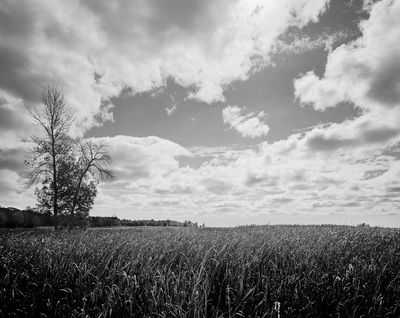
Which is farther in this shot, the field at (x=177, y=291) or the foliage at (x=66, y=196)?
the foliage at (x=66, y=196)

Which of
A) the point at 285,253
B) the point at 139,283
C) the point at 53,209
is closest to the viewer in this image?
the point at 139,283

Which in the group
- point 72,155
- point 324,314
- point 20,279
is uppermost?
point 72,155

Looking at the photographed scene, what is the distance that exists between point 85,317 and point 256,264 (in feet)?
12.8

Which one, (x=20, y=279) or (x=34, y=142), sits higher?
(x=34, y=142)

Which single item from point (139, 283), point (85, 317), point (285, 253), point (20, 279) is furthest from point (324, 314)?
point (20, 279)

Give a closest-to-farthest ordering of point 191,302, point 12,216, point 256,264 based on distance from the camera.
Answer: point 191,302 < point 256,264 < point 12,216

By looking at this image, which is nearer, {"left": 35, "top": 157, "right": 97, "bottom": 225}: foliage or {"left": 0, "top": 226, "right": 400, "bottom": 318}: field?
{"left": 0, "top": 226, "right": 400, "bottom": 318}: field

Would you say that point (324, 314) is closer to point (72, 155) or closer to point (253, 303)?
point (253, 303)

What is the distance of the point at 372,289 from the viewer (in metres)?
6.29

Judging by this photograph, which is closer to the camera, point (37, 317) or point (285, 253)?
point (37, 317)

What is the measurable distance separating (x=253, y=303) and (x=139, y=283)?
2006 mm

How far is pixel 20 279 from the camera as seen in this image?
231 inches

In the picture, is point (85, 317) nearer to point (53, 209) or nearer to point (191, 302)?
point (191, 302)

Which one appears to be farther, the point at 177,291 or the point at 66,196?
the point at 66,196
